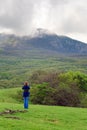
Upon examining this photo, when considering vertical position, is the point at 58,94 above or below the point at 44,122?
below

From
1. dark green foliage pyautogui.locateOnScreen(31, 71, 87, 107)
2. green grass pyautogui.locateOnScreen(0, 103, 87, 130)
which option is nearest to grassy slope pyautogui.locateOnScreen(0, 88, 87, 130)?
green grass pyautogui.locateOnScreen(0, 103, 87, 130)

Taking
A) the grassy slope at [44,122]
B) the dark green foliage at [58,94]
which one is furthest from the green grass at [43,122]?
the dark green foliage at [58,94]

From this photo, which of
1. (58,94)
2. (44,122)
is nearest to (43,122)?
(44,122)

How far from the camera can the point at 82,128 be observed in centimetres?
2662

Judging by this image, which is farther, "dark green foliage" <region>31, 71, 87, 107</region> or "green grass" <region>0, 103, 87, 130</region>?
"dark green foliage" <region>31, 71, 87, 107</region>

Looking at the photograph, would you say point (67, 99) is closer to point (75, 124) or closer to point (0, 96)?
point (0, 96)

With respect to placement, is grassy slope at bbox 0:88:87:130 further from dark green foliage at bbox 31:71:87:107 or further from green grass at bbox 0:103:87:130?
dark green foliage at bbox 31:71:87:107

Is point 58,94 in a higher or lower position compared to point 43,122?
lower

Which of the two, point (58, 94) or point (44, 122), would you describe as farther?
point (58, 94)

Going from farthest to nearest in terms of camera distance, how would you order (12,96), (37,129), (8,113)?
(12,96), (8,113), (37,129)

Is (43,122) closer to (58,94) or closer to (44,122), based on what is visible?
A: (44,122)

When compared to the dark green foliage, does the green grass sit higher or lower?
higher

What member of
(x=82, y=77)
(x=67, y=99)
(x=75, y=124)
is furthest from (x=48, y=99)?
(x=75, y=124)

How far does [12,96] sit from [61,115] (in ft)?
176
